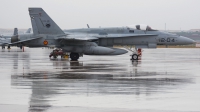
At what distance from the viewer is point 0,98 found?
1265 cm

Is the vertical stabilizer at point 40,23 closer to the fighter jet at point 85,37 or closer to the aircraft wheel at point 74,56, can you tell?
the fighter jet at point 85,37

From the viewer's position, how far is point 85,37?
108ft

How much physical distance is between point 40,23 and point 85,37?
3106 millimetres

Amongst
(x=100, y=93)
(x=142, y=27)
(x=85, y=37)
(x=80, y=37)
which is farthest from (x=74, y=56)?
(x=100, y=93)

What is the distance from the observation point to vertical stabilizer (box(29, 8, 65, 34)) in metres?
32.9

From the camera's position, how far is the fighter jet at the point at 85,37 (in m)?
32.9

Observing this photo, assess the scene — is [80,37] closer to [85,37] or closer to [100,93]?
[85,37]

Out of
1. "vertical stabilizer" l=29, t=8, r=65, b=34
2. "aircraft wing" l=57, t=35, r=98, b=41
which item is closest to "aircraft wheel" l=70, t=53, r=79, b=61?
"aircraft wing" l=57, t=35, r=98, b=41

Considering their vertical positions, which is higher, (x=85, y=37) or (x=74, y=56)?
(x=85, y=37)

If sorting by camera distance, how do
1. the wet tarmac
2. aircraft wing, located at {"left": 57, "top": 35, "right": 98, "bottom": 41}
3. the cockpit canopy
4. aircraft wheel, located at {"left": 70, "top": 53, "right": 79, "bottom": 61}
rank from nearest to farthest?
1. the wet tarmac
2. aircraft wing, located at {"left": 57, "top": 35, "right": 98, "bottom": 41}
3. aircraft wheel, located at {"left": 70, "top": 53, "right": 79, "bottom": 61}
4. the cockpit canopy

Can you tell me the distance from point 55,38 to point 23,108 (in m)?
22.2

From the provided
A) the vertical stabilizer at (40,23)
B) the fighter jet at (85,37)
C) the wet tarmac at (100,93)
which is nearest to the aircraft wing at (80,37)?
the fighter jet at (85,37)

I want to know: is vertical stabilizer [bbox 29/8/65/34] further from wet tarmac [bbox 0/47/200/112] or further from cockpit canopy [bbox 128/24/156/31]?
wet tarmac [bbox 0/47/200/112]

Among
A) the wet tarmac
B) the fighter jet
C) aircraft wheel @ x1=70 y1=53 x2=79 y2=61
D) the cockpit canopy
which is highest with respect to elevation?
the cockpit canopy
